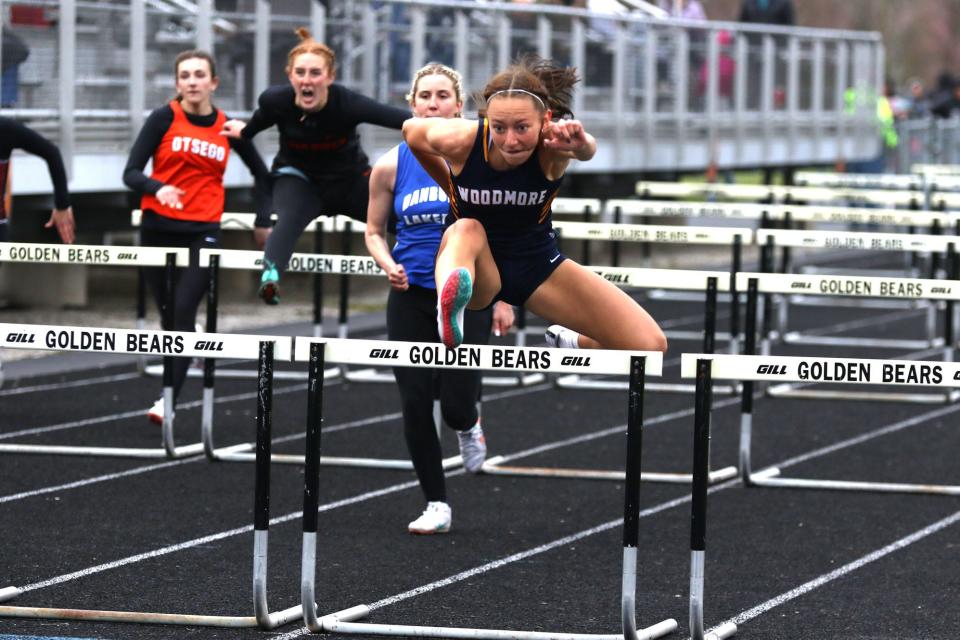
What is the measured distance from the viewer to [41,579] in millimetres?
6594

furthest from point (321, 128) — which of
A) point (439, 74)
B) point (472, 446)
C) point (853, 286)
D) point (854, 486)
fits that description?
point (854, 486)

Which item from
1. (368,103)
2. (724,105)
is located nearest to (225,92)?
(368,103)

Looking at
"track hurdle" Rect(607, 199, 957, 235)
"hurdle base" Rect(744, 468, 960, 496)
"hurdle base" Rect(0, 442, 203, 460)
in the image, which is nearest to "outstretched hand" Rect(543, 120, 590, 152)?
"hurdle base" Rect(744, 468, 960, 496)

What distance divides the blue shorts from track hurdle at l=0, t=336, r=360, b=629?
3.19ft

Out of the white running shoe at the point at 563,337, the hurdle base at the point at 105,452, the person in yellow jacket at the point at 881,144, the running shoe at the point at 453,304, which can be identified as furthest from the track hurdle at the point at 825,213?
the person in yellow jacket at the point at 881,144

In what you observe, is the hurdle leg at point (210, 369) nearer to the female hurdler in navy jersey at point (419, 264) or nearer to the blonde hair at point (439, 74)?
the female hurdler in navy jersey at point (419, 264)

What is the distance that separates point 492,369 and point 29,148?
14.7 feet

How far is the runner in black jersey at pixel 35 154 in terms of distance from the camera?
9289 millimetres

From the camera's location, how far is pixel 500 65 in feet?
64.3

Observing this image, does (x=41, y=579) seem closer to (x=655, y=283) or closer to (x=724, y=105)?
(x=655, y=283)

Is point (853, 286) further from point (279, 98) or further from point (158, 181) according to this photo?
point (158, 181)

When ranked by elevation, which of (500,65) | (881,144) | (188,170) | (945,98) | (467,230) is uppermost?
(945,98)

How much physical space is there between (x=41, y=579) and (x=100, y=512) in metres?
1.29

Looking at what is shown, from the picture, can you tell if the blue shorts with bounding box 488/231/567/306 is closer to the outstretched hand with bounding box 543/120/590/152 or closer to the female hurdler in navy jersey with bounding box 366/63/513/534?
the outstretched hand with bounding box 543/120/590/152
